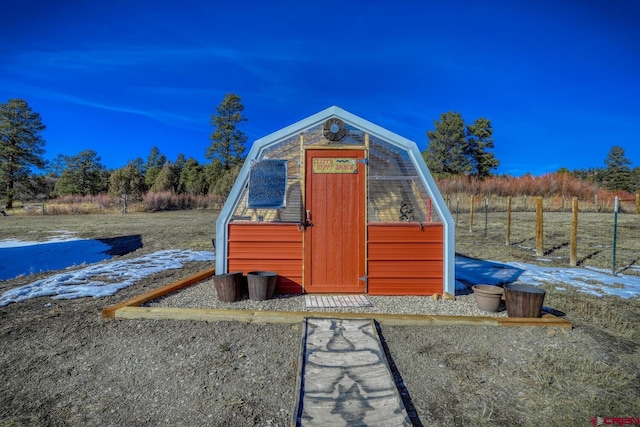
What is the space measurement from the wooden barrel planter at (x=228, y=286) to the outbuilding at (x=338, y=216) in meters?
0.57

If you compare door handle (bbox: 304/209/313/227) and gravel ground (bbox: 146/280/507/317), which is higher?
door handle (bbox: 304/209/313/227)

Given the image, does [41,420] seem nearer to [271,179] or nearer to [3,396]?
[3,396]

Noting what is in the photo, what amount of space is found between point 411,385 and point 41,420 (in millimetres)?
2891

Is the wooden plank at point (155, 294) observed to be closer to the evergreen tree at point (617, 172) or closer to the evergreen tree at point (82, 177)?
the evergreen tree at point (82, 177)

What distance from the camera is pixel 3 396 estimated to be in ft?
9.39

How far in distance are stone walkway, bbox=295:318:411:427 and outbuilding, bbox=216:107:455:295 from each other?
67.6 inches

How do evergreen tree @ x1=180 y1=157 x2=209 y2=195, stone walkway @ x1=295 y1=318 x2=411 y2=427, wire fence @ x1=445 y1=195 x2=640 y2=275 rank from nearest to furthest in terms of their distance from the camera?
1. stone walkway @ x1=295 y1=318 x2=411 y2=427
2. wire fence @ x1=445 y1=195 x2=640 y2=275
3. evergreen tree @ x1=180 y1=157 x2=209 y2=195

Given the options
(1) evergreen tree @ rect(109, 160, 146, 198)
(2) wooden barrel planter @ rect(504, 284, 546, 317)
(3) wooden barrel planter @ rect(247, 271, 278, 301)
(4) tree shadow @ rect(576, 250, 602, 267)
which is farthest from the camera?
(1) evergreen tree @ rect(109, 160, 146, 198)

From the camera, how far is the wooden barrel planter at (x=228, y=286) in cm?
518

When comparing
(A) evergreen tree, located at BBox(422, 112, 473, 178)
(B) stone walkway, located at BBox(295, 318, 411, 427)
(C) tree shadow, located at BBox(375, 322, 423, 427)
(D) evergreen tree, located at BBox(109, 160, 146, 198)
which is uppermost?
(A) evergreen tree, located at BBox(422, 112, 473, 178)

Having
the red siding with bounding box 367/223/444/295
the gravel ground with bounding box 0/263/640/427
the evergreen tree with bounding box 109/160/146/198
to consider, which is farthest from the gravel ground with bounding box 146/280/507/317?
the evergreen tree with bounding box 109/160/146/198

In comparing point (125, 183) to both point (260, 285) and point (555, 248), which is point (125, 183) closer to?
point (260, 285)

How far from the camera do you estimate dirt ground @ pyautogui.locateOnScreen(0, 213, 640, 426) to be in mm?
2678

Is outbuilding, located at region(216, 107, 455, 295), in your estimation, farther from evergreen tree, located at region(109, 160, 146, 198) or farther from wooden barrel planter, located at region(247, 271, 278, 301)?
evergreen tree, located at region(109, 160, 146, 198)
